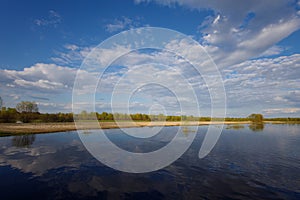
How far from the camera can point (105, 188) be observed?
44.5ft

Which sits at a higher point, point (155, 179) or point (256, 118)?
point (256, 118)

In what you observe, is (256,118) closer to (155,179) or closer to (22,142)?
(155,179)

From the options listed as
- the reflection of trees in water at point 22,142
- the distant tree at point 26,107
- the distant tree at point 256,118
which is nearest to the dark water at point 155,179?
the reflection of trees in water at point 22,142

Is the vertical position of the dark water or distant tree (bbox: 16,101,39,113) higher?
distant tree (bbox: 16,101,39,113)

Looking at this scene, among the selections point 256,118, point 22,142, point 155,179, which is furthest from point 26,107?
point 256,118

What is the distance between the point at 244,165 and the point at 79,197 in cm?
1696

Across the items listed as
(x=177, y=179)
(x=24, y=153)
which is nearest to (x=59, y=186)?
(x=177, y=179)

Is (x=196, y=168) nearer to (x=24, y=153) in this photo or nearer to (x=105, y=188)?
(x=105, y=188)

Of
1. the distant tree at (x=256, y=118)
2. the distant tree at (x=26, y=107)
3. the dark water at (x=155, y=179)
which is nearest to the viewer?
the dark water at (x=155, y=179)

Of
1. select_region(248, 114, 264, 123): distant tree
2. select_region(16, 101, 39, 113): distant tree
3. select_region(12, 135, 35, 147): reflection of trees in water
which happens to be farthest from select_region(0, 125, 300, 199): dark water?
select_region(248, 114, 264, 123): distant tree

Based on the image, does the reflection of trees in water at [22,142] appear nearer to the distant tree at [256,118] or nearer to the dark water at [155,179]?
the dark water at [155,179]

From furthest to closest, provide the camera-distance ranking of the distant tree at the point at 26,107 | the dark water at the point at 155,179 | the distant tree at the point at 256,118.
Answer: the distant tree at the point at 256,118
the distant tree at the point at 26,107
the dark water at the point at 155,179

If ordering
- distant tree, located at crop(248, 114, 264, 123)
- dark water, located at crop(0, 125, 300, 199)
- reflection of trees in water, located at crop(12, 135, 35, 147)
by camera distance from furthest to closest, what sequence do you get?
distant tree, located at crop(248, 114, 264, 123), reflection of trees in water, located at crop(12, 135, 35, 147), dark water, located at crop(0, 125, 300, 199)

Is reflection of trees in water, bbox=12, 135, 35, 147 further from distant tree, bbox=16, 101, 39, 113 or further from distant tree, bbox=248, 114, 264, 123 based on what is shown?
distant tree, bbox=248, 114, 264, 123
